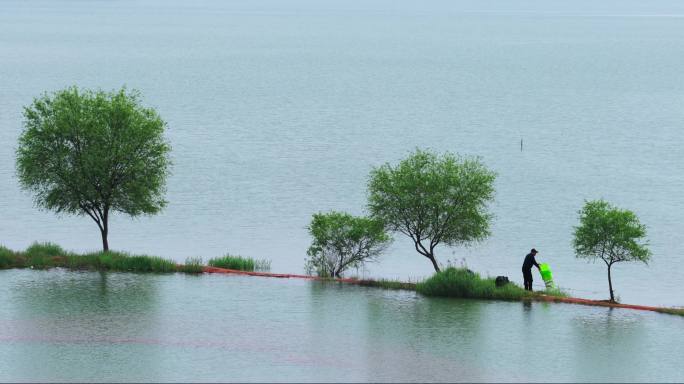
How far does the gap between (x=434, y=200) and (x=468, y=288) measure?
4968 millimetres

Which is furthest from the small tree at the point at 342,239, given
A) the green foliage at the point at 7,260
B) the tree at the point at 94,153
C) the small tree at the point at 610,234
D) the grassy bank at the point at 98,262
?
the green foliage at the point at 7,260

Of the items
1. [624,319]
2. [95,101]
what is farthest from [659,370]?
[95,101]

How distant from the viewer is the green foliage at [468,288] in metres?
48.5

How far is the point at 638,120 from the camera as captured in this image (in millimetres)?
148000

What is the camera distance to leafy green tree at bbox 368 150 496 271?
52.0 metres

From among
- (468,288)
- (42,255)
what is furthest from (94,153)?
(468,288)

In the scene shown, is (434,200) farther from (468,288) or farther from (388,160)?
(388,160)

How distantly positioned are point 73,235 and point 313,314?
4199 cm

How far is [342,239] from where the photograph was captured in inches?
2128

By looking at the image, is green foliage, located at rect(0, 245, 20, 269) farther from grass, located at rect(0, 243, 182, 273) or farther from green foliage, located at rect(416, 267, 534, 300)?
green foliage, located at rect(416, 267, 534, 300)

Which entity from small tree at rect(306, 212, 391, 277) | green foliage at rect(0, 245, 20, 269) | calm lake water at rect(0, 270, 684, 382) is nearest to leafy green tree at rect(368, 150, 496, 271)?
small tree at rect(306, 212, 391, 277)

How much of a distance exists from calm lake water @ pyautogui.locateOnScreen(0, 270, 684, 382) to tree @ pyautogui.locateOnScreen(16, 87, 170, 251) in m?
4.63

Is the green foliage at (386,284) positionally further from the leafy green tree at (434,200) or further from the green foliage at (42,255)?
the green foliage at (42,255)

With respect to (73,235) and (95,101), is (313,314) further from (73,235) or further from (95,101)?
(73,235)
